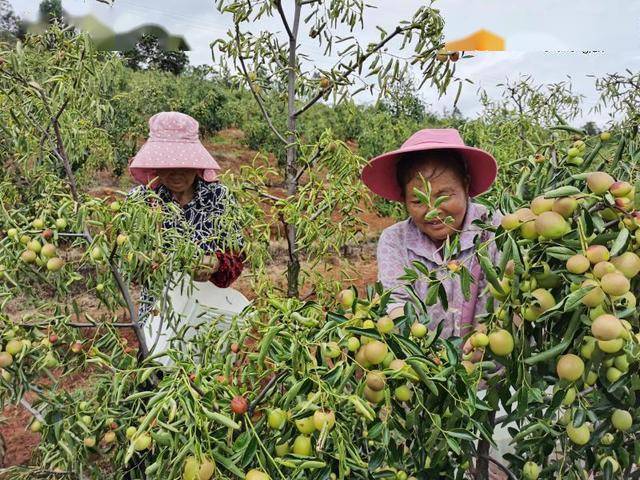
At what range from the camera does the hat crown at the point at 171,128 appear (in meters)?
2.00

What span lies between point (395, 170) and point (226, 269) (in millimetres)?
777

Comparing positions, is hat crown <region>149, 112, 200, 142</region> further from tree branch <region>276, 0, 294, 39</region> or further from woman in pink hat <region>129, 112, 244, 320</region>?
tree branch <region>276, 0, 294, 39</region>

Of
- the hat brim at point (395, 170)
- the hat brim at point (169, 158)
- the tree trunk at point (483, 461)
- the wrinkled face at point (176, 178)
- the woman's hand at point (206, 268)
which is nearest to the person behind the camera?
the tree trunk at point (483, 461)

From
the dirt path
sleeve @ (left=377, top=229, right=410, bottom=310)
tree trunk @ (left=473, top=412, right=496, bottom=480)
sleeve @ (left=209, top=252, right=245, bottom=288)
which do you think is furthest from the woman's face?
sleeve @ (left=209, top=252, right=245, bottom=288)

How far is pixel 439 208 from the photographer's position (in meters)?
1.43

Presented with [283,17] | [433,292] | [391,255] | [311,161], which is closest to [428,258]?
[391,255]

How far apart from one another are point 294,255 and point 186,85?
14.6m

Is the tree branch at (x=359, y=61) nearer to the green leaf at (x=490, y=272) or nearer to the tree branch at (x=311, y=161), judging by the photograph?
the tree branch at (x=311, y=161)

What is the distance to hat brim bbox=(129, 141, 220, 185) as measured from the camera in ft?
6.26

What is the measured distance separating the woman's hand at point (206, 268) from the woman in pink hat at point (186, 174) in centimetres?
18

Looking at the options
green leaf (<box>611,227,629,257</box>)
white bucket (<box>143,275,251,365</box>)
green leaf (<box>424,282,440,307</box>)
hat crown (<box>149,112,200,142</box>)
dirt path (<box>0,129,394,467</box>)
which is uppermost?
hat crown (<box>149,112,200,142</box>)

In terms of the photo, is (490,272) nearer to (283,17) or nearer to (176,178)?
(283,17)

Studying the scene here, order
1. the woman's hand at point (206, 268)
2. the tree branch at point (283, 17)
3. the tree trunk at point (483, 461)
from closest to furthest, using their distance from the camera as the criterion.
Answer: the tree trunk at point (483, 461), the woman's hand at point (206, 268), the tree branch at point (283, 17)

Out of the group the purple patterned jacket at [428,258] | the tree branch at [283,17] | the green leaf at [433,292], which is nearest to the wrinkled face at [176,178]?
the tree branch at [283,17]
